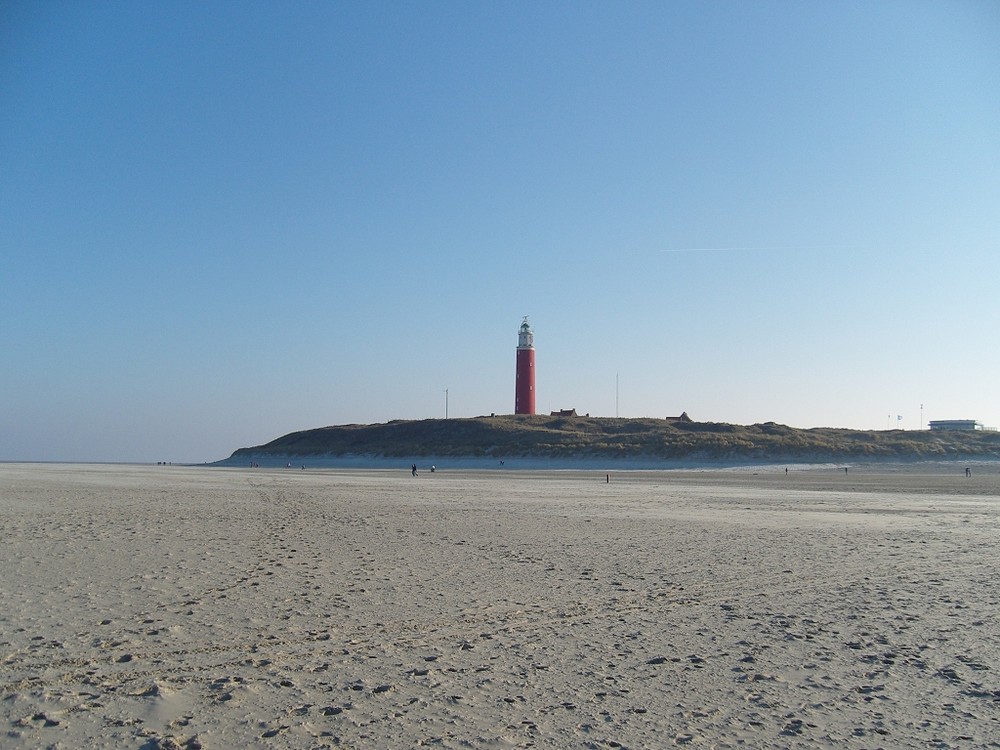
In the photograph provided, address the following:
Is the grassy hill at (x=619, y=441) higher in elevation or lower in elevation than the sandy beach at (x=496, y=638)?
higher

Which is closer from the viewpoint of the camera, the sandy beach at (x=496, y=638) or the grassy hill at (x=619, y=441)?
the sandy beach at (x=496, y=638)

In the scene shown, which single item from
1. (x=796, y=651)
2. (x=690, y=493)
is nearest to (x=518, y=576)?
(x=796, y=651)

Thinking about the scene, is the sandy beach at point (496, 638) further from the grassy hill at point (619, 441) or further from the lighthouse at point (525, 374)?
the lighthouse at point (525, 374)

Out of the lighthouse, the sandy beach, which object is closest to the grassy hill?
the lighthouse

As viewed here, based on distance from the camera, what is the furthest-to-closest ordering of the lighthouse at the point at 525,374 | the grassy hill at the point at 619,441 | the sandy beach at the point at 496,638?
the lighthouse at the point at 525,374 < the grassy hill at the point at 619,441 < the sandy beach at the point at 496,638

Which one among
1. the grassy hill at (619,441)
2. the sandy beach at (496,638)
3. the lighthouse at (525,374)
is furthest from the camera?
the lighthouse at (525,374)

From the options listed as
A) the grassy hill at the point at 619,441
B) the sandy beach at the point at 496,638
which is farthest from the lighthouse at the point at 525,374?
the sandy beach at the point at 496,638
